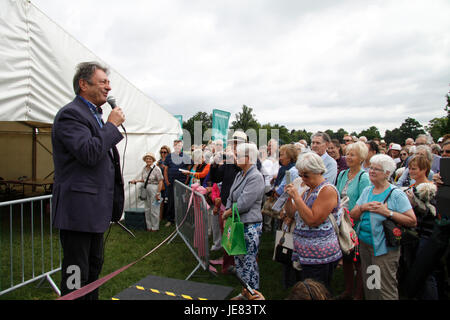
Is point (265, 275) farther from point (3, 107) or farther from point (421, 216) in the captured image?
point (3, 107)

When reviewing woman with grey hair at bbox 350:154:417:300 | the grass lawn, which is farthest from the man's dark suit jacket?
woman with grey hair at bbox 350:154:417:300

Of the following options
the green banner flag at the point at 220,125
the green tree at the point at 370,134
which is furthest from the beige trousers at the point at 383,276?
the green tree at the point at 370,134

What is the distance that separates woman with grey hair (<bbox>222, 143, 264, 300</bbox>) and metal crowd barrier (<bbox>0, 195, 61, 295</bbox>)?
2059 millimetres

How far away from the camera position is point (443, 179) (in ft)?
6.98

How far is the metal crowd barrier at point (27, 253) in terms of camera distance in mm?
3748

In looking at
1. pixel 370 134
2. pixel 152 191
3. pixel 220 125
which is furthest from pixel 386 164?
pixel 370 134

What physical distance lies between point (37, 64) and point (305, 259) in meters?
5.52

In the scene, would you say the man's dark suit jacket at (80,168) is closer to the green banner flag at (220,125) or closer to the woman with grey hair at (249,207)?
the woman with grey hair at (249,207)

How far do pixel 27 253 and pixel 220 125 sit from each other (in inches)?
334

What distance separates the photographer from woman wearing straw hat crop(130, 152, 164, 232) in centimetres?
732

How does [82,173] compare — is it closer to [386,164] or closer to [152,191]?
[386,164]

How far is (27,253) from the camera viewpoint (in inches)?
220

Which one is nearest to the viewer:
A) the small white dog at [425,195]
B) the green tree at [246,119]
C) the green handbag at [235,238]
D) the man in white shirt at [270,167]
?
the small white dog at [425,195]

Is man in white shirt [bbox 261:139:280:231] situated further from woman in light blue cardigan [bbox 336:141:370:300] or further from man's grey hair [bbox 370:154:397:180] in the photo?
man's grey hair [bbox 370:154:397:180]
